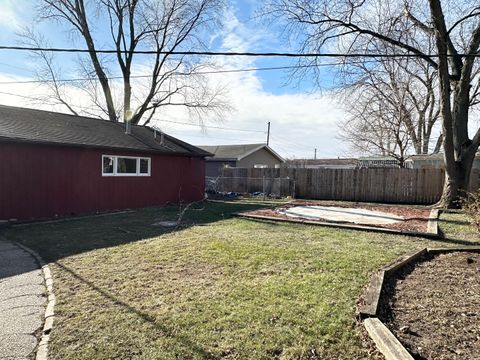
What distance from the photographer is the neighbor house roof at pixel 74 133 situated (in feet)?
32.1

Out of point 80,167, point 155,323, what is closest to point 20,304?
point 155,323

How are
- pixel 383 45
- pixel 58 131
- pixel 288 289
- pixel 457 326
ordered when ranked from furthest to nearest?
pixel 383 45 < pixel 58 131 < pixel 288 289 < pixel 457 326

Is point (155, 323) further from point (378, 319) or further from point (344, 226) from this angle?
point (344, 226)

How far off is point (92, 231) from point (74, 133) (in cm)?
482

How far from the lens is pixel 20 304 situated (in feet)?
12.8

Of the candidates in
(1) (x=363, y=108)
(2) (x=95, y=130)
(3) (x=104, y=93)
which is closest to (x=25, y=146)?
(2) (x=95, y=130)

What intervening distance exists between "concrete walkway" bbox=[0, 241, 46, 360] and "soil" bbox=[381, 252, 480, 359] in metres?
3.32

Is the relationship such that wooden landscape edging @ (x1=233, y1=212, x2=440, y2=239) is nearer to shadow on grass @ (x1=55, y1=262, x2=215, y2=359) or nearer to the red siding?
the red siding

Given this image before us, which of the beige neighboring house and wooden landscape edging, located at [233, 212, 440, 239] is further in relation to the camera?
the beige neighboring house

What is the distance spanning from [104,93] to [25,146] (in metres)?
14.8

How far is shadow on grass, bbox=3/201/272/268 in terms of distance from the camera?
666cm

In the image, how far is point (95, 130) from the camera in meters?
13.1

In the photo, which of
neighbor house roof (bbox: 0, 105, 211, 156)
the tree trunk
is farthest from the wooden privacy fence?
neighbor house roof (bbox: 0, 105, 211, 156)

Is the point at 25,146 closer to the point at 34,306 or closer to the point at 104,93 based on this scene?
the point at 34,306
